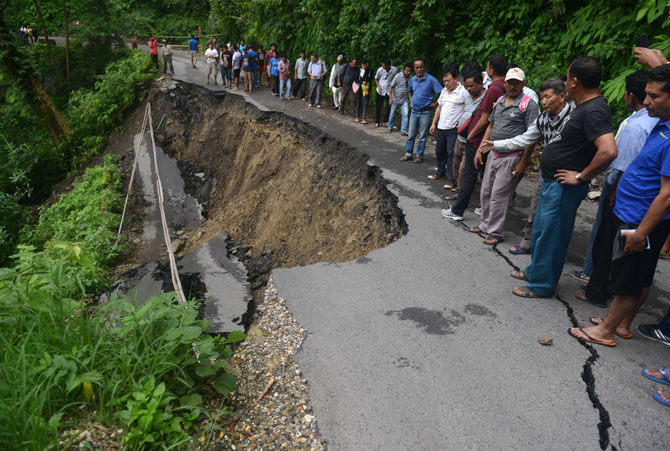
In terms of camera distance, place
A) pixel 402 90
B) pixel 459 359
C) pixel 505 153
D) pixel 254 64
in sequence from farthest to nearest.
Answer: pixel 254 64 → pixel 402 90 → pixel 505 153 → pixel 459 359

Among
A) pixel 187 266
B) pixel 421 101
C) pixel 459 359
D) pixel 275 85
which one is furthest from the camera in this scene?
pixel 275 85

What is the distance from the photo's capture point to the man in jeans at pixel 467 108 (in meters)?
5.84

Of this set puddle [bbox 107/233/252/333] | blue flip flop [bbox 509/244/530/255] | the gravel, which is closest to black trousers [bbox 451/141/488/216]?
blue flip flop [bbox 509/244/530/255]

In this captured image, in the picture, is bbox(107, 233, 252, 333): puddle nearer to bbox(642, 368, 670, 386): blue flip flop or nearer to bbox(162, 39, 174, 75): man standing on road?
bbox(642, 368, 670, 386): blue flip flop

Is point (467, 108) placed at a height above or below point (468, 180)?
above

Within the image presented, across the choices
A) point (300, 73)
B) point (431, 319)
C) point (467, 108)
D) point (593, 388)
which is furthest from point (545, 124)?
point (300, 73)

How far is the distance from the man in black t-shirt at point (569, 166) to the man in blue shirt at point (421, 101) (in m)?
4.24

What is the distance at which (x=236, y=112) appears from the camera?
13688mm

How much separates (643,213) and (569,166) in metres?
0.78

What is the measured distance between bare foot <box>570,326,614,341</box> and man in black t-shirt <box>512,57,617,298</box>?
0.56 metres

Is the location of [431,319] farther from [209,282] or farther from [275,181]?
[275,181]

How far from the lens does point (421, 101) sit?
8.08 meters

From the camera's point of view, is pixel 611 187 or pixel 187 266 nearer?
pixel 611 187

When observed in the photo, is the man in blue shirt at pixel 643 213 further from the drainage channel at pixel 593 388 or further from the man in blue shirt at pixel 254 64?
the man in blue shirt at pixel 254 64
